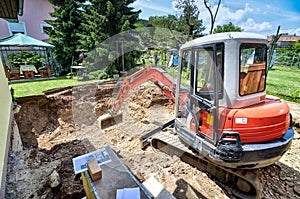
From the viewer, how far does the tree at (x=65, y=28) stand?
10.3 meters

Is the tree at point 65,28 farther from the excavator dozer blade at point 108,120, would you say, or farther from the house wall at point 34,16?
the excavator dozer blade at point 108,120

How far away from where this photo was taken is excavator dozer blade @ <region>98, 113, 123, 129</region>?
5289 mm

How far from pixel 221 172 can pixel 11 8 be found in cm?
531

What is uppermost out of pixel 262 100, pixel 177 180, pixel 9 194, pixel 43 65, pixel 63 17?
pixel 63 17

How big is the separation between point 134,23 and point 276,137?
9587mm

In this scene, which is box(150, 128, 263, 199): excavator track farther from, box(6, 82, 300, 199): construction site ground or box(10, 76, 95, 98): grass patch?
box(10, 76, 95, 98): grass patch

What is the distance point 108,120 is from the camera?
5418 mm

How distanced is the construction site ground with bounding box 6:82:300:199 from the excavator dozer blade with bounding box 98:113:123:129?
0.19 m

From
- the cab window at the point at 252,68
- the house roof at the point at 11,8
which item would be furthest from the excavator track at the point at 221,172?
the house roof at the point at 11,8

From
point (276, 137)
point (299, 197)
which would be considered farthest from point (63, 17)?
point (299, 197)

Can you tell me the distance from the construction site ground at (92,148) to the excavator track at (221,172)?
0.12 metres

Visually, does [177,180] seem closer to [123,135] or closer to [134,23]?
[123,135]

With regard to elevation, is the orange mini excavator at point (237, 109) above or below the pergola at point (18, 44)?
below

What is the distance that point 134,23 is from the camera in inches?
382
